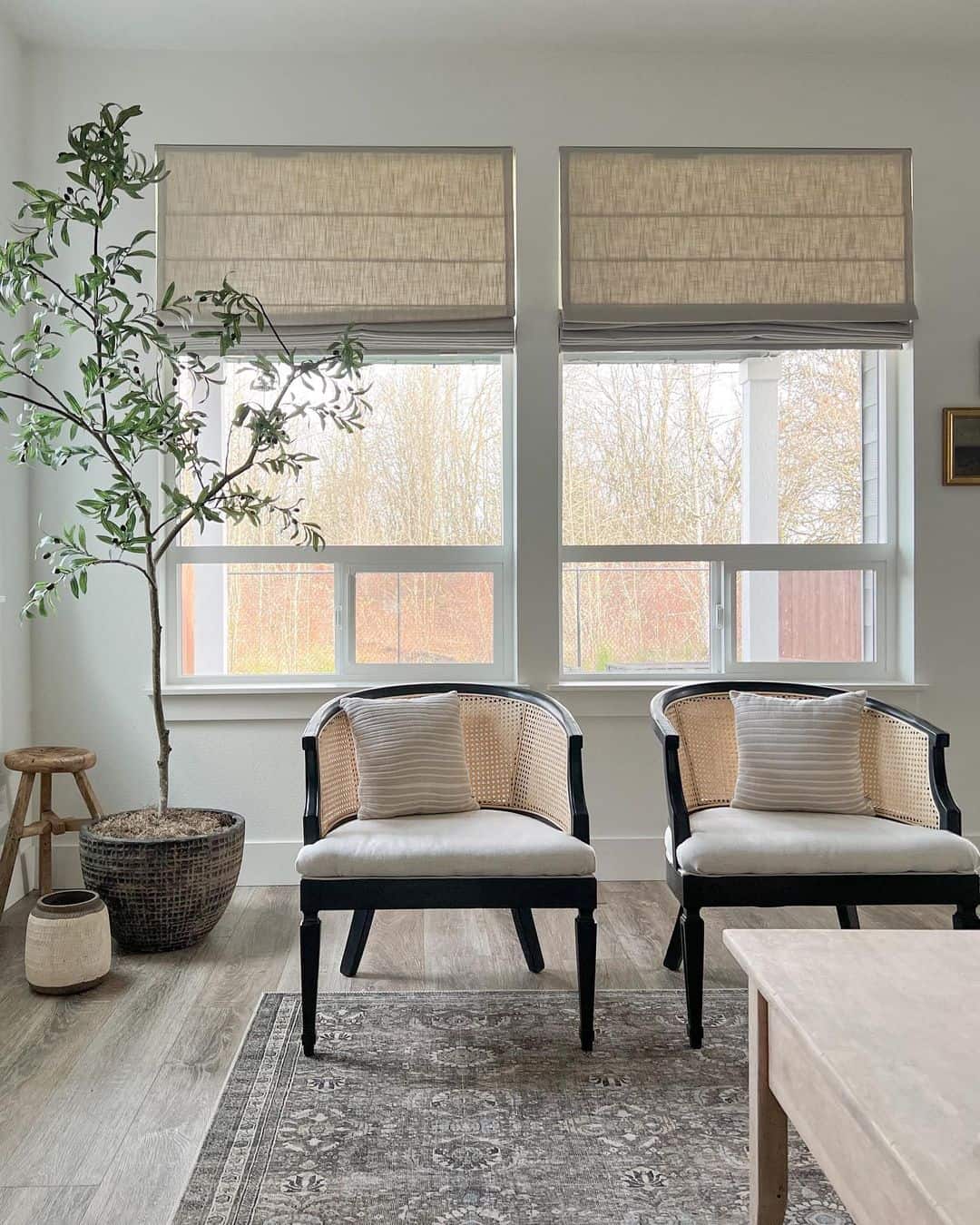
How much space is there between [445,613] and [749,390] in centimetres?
143

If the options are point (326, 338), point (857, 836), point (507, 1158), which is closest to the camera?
point (507, 1158)

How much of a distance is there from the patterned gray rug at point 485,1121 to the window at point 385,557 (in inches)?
56.0

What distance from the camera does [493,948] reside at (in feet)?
9.45

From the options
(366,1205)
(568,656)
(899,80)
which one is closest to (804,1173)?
(366,1205)

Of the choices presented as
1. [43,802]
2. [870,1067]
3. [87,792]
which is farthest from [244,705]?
[870,1067]

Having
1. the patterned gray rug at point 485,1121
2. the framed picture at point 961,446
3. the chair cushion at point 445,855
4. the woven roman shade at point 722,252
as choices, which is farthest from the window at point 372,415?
the framed picture at point 961,446

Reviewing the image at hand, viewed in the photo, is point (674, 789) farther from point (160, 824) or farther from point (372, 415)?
point (372, 415)

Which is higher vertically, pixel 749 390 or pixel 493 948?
pixel 749 390

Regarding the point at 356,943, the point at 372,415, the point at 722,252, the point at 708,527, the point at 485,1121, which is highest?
the point at 722,252

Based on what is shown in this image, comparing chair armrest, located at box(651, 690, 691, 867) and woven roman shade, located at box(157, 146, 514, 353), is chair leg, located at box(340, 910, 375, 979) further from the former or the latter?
woven roman shade, located at box(157, 146, 514, 353)

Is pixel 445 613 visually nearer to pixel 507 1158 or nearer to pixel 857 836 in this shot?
pixel 857 836

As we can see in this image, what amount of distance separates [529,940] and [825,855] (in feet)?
2.82

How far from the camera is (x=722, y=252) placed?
11.6 ft

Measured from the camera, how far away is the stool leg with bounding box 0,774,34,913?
3.01 metres
